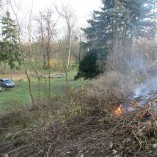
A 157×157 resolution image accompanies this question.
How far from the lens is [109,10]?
71.1ft

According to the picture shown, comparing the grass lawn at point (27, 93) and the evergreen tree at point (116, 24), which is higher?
the evergreen tree at point (116, 24)

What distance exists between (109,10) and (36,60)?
45.8ft

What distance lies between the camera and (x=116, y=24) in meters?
21.6

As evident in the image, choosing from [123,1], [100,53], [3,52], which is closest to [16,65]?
[3,52]

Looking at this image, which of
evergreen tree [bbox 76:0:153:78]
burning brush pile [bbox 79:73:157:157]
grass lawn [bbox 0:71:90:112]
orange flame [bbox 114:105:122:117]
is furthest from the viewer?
evergreen tree [bbox 76:0:153:78]

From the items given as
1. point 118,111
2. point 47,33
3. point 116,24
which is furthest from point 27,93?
point 118,111

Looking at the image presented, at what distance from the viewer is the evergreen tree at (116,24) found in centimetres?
2036

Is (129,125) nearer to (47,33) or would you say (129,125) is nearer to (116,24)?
(47,33)

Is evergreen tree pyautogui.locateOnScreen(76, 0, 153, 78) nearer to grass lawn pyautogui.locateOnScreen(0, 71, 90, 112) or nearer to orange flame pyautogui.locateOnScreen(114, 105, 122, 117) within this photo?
grass lawn pyautogui.locateOnScreen(0, 71, 90, 112)

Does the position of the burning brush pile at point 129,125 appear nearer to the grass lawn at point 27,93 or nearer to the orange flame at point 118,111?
the orange flame at point 118,111

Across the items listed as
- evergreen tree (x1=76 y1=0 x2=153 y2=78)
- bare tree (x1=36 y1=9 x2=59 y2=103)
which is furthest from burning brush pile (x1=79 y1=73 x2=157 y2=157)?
evergreen tree (x1=76 y1=0 x2=153 y2=78)

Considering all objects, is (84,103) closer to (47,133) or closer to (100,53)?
(47,133)

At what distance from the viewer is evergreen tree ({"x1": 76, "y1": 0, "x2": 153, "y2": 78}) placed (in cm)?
2036

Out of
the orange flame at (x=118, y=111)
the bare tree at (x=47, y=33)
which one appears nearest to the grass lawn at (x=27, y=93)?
the bare tree at (x=47, y=33)
